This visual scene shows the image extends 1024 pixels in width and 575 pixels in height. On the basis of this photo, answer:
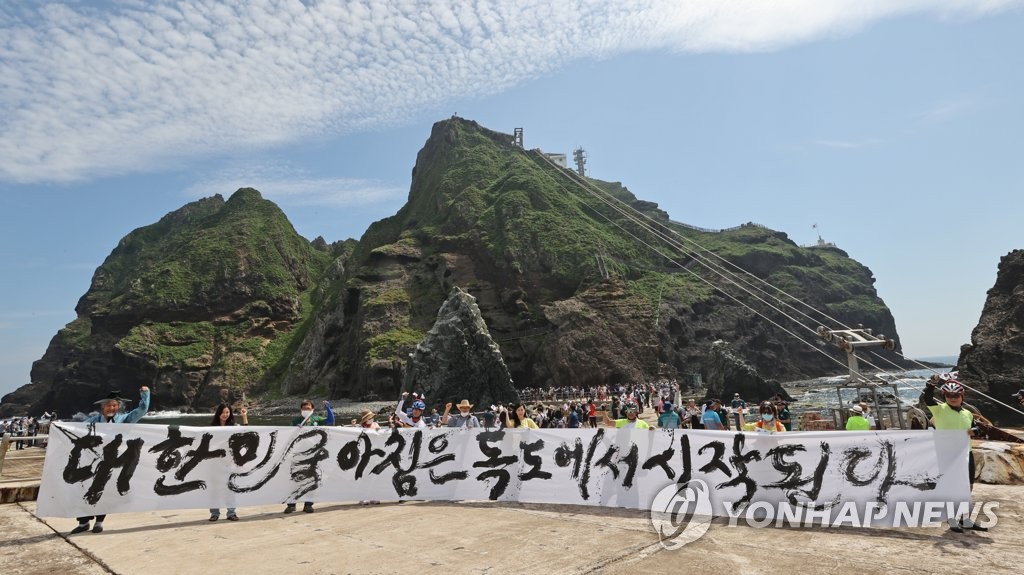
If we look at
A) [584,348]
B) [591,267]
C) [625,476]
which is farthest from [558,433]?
[591,267]

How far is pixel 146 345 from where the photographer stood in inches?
4510

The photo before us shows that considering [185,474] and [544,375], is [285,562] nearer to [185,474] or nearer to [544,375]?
[185,474]

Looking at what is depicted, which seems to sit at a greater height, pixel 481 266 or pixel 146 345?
pixel 481 266

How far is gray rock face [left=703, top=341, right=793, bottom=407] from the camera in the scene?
5578 centimetres

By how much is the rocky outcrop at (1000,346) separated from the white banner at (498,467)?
3562cm

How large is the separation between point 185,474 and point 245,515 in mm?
1183

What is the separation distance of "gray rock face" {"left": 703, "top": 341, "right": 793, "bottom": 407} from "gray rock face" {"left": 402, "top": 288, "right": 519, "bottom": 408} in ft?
74.6

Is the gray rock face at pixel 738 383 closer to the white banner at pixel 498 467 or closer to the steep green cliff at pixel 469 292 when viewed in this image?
the steep green cliff at pixel 469 292

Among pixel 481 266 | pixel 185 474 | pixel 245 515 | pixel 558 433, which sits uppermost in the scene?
pixel 481 266

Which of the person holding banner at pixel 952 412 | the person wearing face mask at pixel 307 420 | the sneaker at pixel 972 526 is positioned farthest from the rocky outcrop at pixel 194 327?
the sneaker at pixel 972 526

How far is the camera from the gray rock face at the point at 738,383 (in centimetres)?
5578

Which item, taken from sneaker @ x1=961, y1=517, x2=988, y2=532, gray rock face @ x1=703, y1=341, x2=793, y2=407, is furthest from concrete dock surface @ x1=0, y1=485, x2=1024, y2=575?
gray rock face @ x1=703, y1=341, x2=793, y2=407

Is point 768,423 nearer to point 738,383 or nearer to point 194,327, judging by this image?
point 738,383

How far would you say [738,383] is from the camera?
185 feet
